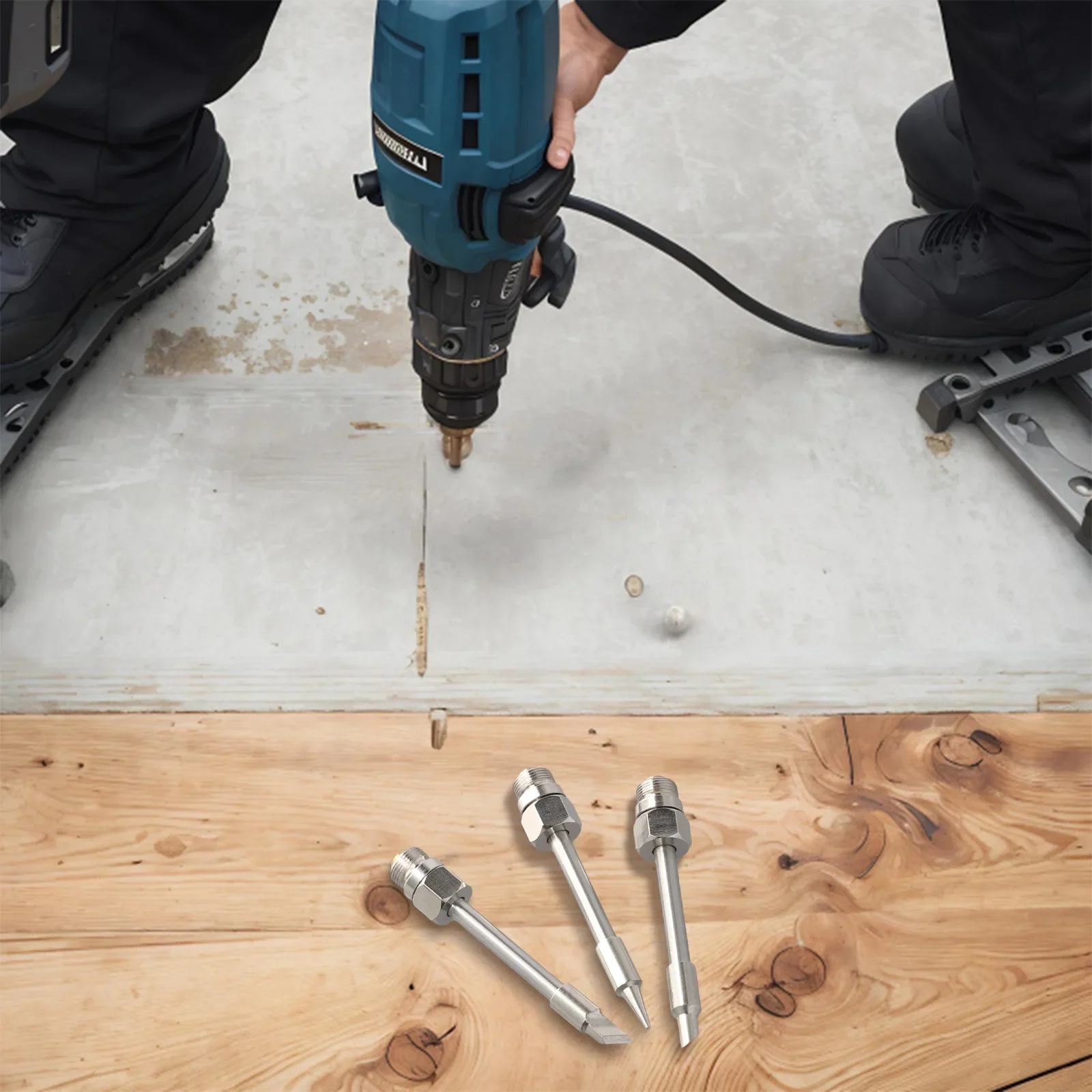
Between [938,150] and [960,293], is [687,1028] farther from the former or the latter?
[938,150]

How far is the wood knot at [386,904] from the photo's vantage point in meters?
0.94

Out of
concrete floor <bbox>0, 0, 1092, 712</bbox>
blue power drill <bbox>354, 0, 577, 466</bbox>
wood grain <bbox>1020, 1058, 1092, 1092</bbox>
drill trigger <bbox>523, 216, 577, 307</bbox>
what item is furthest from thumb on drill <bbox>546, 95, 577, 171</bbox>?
wood grain <bbox>1020, 1058, 1092, 1092</bbox>

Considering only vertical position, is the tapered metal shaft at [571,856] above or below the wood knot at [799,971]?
above

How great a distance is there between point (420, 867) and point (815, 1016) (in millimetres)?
334

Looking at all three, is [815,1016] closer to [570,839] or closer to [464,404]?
[570,839]

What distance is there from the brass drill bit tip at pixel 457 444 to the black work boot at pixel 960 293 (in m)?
0.53

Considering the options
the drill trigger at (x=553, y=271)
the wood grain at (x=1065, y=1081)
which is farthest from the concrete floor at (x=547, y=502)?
the wood grain at (x=1065, y=1081)

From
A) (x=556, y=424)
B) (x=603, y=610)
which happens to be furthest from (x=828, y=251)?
(x=603, y=610)

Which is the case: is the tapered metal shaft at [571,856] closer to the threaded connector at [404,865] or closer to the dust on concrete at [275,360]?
the threaded connector at [404,865]

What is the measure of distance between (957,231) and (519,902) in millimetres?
925

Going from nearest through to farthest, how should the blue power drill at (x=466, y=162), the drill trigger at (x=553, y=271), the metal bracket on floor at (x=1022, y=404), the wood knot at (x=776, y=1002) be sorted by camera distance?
the blue power drill at (x=466, y=162) < the wood knot at (x=776, y=1002) < the drill trigger at (x=553, y=271) < the metal bracket on floor at (x=1022, y=404)

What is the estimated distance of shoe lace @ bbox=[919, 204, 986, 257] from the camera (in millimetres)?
1337

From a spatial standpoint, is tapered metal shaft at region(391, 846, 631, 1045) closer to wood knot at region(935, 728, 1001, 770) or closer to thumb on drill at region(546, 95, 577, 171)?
wood knot at region(935, 728, 1001, 770)

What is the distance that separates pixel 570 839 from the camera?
3.15ft
